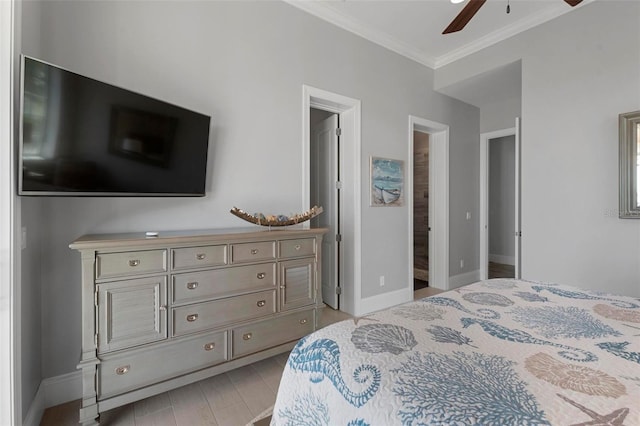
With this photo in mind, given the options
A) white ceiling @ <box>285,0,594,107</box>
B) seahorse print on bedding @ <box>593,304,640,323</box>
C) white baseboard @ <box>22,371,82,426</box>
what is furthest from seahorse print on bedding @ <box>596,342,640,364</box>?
white ceiling @ <box>285,0,594,107</box>

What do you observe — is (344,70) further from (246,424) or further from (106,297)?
(246,424)

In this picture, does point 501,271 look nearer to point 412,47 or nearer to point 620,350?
point 412,47

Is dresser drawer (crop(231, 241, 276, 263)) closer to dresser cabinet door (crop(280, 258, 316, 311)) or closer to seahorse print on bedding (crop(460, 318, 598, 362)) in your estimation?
dresser cabinet door (crop(280, 258, 316, 311))

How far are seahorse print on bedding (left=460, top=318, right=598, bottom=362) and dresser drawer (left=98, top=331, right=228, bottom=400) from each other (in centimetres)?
156

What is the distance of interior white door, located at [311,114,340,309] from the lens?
11.6 ft

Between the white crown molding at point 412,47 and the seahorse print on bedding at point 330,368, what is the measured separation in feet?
10.0

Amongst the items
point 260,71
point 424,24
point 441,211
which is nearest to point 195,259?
point 260,71

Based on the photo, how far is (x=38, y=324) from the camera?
1815 mm

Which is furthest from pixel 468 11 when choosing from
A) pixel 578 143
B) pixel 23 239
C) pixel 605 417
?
pixel 23 239

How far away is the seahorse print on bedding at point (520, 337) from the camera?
92 centimetres

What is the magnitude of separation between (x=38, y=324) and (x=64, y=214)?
679mm

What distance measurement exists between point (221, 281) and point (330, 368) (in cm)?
128

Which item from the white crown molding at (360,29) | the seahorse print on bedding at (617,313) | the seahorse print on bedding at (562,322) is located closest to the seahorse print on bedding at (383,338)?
the seahorse print on bedding at (562,322)

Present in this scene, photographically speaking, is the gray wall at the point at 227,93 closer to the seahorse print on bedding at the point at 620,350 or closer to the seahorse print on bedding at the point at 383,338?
the seahorse print on bedding at the point at 383,338
